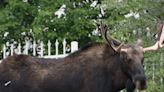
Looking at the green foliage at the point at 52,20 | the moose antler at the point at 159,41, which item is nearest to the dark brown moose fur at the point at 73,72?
the moose antler at the point at 159,41

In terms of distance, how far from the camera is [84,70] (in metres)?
7.77

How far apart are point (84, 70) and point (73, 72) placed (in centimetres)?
18

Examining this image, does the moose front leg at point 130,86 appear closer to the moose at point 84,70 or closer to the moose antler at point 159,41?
the moose at point 84,70

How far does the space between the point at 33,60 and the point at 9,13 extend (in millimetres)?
3484

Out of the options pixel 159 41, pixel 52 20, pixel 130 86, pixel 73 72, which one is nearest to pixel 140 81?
pixel 130 86

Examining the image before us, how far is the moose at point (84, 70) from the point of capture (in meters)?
7.34

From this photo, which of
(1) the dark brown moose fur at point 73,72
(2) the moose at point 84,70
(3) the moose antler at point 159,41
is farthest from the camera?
(3) the moose antler at point 159,41

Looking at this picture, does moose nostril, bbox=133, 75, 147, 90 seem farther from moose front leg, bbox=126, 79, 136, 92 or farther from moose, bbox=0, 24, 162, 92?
moose front leg, bbox=126, 79, 136, 92

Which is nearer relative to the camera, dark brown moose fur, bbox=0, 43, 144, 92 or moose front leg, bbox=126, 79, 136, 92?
moose front leg, bbox=126, 79, 136, 92

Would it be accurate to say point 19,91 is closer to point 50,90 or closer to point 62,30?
point 50,90

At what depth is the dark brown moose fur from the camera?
7591 millimetres

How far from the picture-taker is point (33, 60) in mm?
8273

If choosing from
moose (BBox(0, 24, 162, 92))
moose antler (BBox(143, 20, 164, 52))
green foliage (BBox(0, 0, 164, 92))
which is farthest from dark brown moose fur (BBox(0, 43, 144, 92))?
green foliage (BBox(0, 0, 164, 92))

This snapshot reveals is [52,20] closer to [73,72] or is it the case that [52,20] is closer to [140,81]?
[73,72]
